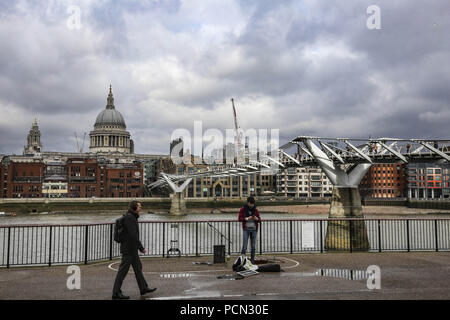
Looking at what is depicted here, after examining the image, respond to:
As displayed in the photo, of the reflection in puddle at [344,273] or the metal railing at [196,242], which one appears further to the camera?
the metal railing at [196,242]

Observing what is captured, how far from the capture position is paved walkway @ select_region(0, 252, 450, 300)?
8438mm

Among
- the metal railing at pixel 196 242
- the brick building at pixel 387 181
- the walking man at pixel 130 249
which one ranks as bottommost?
the metal railing at pixel 196 242

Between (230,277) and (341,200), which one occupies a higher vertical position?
(341,200)

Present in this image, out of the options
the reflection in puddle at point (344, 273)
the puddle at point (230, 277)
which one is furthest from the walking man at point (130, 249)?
the reflection in puddle at point (344, 273)

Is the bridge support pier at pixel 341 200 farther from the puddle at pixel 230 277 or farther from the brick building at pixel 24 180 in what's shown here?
the brick building at pixel 24 180

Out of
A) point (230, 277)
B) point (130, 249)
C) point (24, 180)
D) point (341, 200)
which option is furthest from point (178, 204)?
point (130, 249)

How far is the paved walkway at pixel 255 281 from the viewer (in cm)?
844

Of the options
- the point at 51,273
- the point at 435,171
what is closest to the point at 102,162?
the point at 435,171

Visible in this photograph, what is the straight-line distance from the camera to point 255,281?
32.0ft

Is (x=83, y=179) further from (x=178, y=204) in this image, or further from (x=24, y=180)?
(x=178, y=204)

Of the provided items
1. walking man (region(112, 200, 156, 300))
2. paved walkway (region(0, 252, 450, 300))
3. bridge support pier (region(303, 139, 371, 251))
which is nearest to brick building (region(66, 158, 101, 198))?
bridge support pier (region(303, 139, 371, 251))
